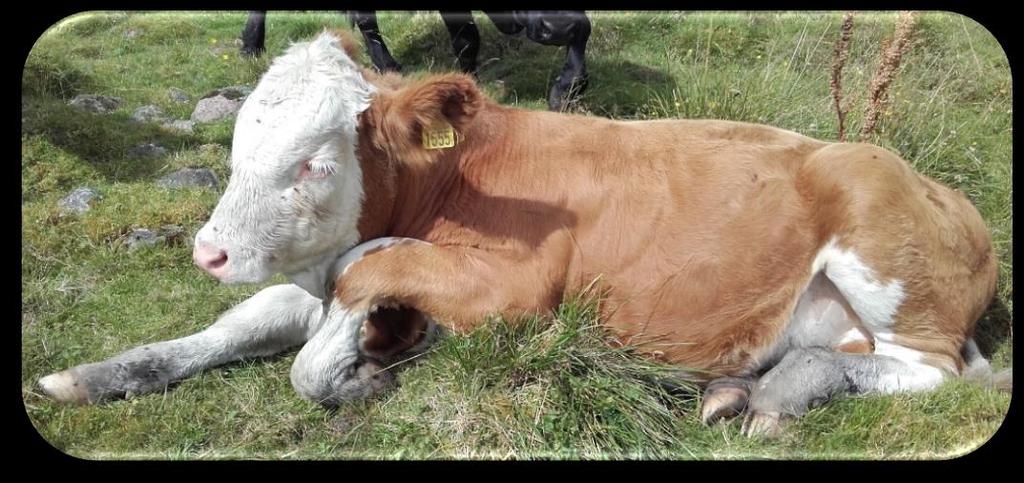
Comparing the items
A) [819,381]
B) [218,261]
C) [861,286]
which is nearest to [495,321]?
[218,261]

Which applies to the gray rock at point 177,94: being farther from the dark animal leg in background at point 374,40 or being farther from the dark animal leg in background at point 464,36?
the dark animal leg in background at point 464,36

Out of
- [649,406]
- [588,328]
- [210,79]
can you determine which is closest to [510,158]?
[588,328]

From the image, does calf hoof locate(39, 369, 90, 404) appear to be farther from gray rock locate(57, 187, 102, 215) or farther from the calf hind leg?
the calf hind leg

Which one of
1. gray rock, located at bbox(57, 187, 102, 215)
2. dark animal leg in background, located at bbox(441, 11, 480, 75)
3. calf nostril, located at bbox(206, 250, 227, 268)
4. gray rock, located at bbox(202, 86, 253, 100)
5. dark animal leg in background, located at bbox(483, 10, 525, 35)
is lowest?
gray rock, located at bbox(57, 187, 102, 215)

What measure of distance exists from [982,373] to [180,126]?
6.16 meters

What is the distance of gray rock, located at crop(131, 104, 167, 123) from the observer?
7.16 meters

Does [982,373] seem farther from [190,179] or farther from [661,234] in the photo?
[190,179]

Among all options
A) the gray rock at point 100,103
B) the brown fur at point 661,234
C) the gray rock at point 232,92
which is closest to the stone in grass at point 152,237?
the gray rock at point 100,103

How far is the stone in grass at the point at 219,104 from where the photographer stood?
743cm

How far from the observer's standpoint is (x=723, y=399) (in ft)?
15.6

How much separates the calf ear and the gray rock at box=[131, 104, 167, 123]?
340 centimetres

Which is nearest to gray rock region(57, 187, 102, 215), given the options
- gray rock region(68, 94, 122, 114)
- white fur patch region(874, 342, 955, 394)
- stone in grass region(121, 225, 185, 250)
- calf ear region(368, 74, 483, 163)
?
stone in grass region(121, 225, 185, 250)

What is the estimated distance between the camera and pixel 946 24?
4867 millimetres

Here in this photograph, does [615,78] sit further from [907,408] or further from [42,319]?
[42,319]
